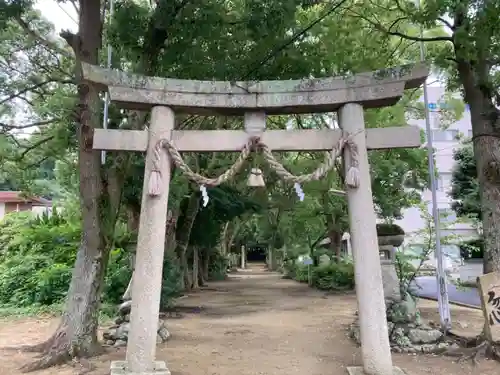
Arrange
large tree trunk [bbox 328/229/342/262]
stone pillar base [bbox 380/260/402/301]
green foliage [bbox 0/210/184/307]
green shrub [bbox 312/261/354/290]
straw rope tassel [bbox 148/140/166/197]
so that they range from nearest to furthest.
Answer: straw rope tassel [bbox 148/140/166/197] < stone pillar base [bbox 380/260/402/301] < green foliage [bbox 0/210/184/307] < green shrub [bbox 312/261/354/290] < large tree trunk [bbox 328/229/342/262]

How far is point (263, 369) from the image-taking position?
684 cm

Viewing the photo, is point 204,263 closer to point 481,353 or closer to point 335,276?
point 335,276

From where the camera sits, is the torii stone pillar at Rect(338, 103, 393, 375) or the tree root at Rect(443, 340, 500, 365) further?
the tree root at Rect(443, 340, 500, 365)

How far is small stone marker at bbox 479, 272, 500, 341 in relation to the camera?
22.7ft

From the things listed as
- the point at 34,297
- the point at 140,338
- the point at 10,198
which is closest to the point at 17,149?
the point at 34,297

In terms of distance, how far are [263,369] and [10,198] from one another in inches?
889

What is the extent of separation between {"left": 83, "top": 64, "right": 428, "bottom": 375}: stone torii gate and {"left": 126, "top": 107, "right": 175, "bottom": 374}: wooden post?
0.04 ft

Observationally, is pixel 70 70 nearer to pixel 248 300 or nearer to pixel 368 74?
pixel 368 74

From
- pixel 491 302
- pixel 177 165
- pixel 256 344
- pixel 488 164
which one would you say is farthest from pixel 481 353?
pixel 177 165

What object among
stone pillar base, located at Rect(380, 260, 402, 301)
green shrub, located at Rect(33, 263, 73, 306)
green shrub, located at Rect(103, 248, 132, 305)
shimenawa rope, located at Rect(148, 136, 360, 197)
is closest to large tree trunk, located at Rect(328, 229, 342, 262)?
green shrub, located at Rect(103, 248, 132, 305)

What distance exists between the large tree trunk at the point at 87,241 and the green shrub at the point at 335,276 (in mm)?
15074

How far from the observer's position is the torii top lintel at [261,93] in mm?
6172

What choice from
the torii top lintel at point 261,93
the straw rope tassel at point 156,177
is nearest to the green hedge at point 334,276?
the torii top lintel at point 261,93

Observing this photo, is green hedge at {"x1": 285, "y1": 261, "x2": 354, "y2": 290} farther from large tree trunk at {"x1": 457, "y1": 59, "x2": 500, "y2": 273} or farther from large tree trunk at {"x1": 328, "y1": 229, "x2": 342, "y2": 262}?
large tree trunk at {"x1": 457, "y1": 59, "x2": 500, "y2": 273}
